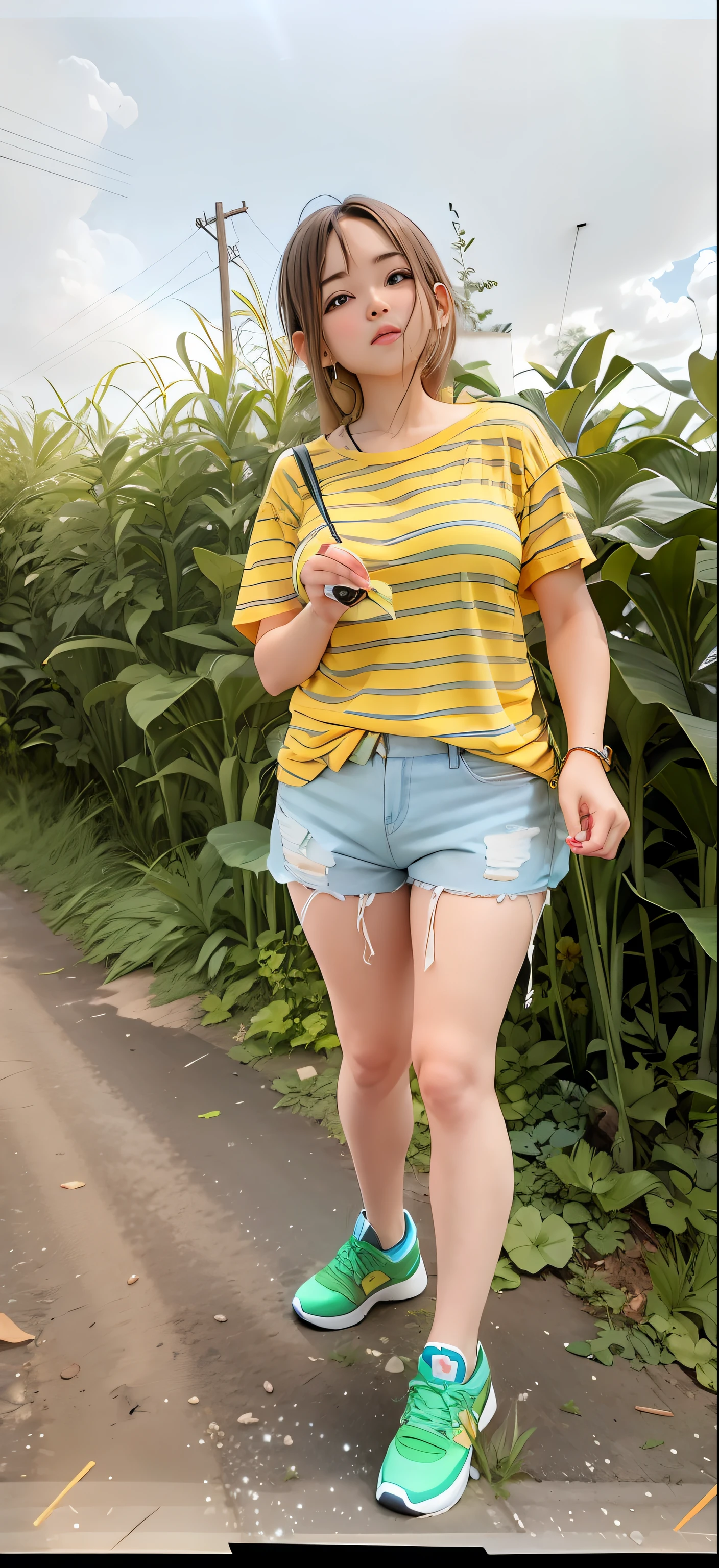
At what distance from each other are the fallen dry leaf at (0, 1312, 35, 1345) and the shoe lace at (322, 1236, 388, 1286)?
1.09ft

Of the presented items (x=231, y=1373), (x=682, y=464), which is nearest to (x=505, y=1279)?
(x=231, y=1373)

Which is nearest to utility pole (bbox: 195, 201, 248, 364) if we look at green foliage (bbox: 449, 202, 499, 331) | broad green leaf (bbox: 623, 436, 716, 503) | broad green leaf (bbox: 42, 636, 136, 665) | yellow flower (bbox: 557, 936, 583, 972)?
green foliage (bbox: 449, 202, 499, 331)

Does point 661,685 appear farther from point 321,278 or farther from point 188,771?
point 188,771

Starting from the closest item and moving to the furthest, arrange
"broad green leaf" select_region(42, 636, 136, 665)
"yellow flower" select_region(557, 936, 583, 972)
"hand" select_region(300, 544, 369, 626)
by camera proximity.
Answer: "hand" select_region(300, 544, 369, 626)
"yellow flower" select_region(557, 936, 583, 972)
"broad green leaf" select_region(42, 636, 136, 665)

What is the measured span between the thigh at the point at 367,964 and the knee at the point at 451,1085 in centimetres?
10

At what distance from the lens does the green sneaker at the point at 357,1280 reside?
86 cm

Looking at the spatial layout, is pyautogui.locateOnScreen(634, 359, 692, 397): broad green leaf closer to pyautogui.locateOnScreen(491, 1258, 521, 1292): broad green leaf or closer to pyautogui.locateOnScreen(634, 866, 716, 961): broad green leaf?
pyautogui.locateOnScreen(634, 866, 716, 961): broad green leaf

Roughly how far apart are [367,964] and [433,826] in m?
0.15

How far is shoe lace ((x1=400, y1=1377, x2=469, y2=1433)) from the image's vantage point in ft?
2.18

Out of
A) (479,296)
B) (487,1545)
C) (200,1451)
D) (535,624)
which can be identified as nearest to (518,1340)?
(487,1545)

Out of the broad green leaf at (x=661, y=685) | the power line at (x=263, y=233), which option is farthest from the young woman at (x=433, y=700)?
the power line at (x=263, y=233)

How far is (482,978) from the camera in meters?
0.62

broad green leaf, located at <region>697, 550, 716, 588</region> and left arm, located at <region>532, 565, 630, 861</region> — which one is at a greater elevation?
broad green leaf, located at <region>697, 550, 716, 588</region>

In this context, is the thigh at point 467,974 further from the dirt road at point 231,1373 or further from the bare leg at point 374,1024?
the dirt road at point 231,1373
